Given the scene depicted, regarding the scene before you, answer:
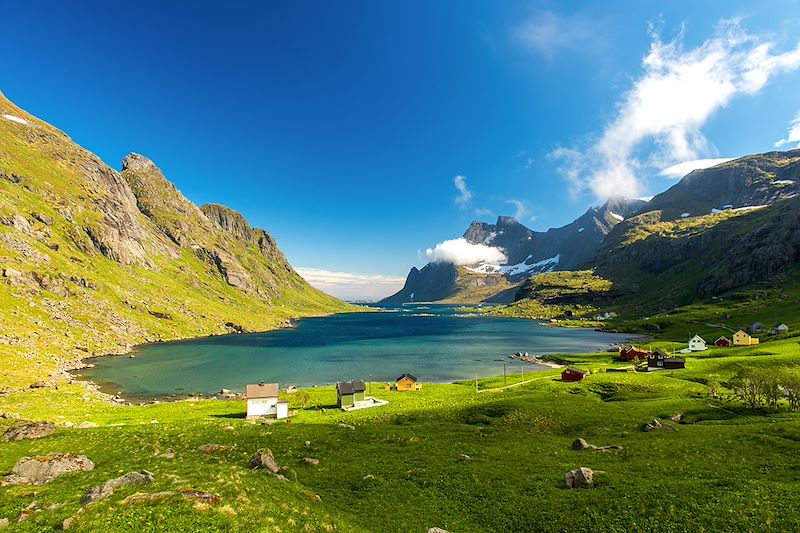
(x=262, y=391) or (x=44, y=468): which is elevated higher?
(x=44, y=468)

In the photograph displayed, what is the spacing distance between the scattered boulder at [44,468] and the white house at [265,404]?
34.1m

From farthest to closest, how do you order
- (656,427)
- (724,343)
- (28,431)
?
(724,343) < (656,427) < (28,431)

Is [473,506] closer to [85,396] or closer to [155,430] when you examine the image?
[155,430]

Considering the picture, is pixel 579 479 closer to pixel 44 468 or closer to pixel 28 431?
pixel 44 468

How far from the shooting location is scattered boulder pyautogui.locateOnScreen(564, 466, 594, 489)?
28844 mm

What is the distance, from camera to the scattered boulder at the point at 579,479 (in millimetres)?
28844

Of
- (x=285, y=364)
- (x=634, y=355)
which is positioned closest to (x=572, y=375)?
(x=634, y=355)

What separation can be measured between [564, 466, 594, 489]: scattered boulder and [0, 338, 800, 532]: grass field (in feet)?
2.16

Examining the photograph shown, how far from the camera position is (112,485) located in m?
23.4

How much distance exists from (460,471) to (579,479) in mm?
9708

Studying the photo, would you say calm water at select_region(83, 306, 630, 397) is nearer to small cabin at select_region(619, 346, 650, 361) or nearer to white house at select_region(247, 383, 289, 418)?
small cabin at select_region(619, 346, 650, 361)

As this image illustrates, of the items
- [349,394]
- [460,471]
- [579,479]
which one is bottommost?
[349,394]

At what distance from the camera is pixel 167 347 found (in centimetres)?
18200

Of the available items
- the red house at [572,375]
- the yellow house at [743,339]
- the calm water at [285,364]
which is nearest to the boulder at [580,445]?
the red house at [572,375]
